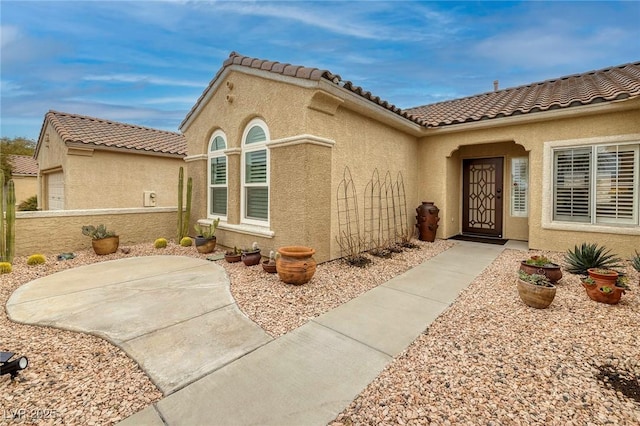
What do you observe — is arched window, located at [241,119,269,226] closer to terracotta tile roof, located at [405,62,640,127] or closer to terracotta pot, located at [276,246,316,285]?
terracotta pot, located at [276,246,316,285]

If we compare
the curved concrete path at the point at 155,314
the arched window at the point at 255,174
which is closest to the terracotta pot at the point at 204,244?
the arched window at the point at 255,174

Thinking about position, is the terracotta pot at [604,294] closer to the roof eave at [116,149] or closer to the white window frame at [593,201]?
the white window frame at [593,201]

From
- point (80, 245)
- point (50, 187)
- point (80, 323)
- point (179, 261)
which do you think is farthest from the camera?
point (50, 187)

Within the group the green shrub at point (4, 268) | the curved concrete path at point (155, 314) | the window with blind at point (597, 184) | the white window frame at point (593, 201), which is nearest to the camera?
the curved concrete path at point (155, 314)

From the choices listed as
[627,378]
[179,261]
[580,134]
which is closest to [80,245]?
[179,261]

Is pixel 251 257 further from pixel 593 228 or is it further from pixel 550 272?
pixel 593 228

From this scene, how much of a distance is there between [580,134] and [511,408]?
8203mm

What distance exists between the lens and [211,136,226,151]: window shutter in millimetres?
8617

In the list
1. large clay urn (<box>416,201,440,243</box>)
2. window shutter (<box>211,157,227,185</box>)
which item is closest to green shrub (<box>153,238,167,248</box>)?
window shutter (<box>211,157,227,185</box>)

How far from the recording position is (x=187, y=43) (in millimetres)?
12469

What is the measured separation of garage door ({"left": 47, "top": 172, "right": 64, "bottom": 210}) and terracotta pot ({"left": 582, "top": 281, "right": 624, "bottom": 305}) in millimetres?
17152

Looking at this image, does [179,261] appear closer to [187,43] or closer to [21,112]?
[187,43]

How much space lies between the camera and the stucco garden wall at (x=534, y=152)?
6.85 metres

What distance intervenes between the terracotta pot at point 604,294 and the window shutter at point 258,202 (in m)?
6.57
